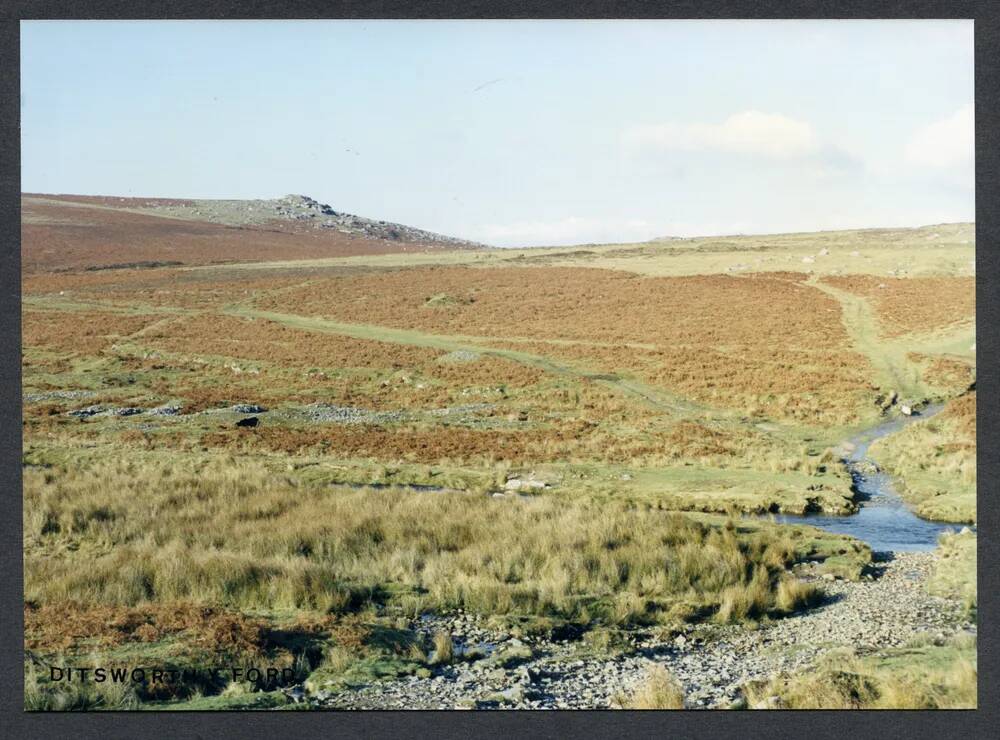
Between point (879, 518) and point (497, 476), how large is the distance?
5.29 m

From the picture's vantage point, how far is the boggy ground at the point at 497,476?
25.7ft

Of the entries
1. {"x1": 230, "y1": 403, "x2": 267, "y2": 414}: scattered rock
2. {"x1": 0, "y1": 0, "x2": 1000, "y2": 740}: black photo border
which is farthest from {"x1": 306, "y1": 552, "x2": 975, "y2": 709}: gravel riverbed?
{"x1": 230, "y1": 403, "x2": 267, "y2": 414}: scattered rock

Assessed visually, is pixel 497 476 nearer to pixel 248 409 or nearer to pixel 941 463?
pixel 248 409

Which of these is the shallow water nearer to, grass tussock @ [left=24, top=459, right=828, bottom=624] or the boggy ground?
the boggy ground

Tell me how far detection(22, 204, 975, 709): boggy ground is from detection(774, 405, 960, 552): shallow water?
0.71 ft

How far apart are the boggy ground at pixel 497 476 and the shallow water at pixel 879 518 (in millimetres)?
216

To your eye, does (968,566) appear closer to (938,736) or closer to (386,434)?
(938,736)

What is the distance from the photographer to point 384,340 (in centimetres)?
1378

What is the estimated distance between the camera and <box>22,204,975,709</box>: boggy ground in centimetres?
784
